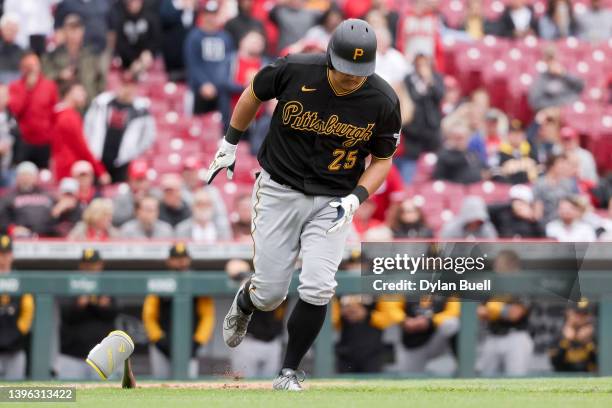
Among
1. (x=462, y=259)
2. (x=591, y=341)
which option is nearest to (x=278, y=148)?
(x=462, y=259)

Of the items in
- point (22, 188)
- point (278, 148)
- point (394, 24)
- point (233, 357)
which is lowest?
point (233, 357)

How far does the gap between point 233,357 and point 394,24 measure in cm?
498

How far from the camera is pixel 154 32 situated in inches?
487

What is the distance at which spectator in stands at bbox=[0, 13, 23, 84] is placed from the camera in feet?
38.0

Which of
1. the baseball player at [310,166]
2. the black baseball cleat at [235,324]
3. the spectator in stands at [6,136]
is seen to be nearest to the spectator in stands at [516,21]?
the spectator in stands at [6,136]

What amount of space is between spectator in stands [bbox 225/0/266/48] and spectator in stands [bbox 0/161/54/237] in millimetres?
2873

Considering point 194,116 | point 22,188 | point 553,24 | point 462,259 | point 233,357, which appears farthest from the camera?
point 553,24

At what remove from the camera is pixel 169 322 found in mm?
9094

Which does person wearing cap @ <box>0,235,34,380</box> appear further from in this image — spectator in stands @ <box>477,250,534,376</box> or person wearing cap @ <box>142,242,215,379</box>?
spectator in stands @ <box>477,250,534,376</box>

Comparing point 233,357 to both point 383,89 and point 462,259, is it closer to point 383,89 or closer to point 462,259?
point 462,259

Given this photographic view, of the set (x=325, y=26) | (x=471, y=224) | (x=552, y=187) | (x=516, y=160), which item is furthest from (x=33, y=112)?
(x=552, y=187)

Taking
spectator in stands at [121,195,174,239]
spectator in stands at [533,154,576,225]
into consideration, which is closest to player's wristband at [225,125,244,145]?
spectator in stands at [121,195,174,239]

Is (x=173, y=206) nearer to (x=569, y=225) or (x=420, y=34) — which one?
(x=569, y=225)

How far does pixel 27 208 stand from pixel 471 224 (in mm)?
3499
